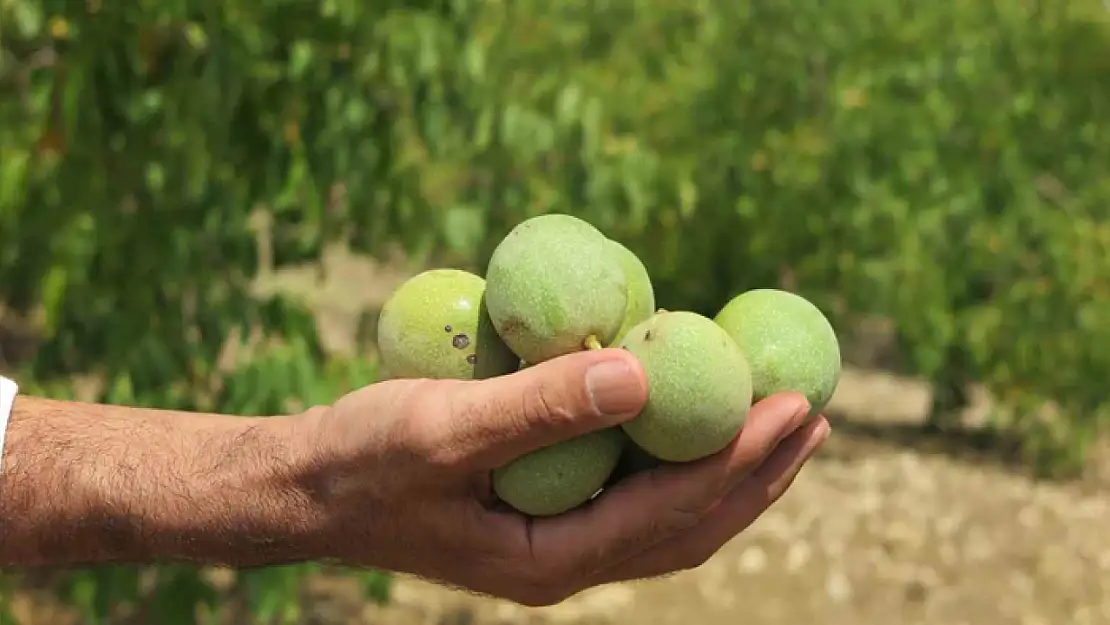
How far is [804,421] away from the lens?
6.68ft

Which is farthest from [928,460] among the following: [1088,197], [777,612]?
[777,612]

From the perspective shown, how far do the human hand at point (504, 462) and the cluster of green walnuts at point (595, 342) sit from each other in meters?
0.05

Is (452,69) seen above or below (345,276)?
above

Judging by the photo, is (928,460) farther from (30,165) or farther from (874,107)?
(30,165)

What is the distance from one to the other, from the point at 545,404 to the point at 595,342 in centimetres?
22

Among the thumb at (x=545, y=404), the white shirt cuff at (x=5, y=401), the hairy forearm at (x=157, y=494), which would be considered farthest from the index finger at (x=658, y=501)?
the white shirt cuff at (x=5, y=401)

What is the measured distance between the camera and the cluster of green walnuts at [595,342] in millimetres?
1825

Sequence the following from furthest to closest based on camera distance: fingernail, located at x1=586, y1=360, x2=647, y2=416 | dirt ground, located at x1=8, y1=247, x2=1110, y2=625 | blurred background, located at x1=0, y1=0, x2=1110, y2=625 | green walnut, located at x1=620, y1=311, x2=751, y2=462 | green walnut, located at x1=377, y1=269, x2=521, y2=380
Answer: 1. dirt ground, located at x1=8, y1=247, x2=1110, y2=625
2. blurred background, located at x1=0, y1=0, x2=1110, y2=625
3. green walnut, located at x1=377, y1=269, x2=521, y2=380
4. green walnut, located at x1=620, y1=311, x2=751, y2=462
5. fingernail, located at x1=586, y1=360, x2=647, y2=416

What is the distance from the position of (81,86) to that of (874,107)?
219 inches

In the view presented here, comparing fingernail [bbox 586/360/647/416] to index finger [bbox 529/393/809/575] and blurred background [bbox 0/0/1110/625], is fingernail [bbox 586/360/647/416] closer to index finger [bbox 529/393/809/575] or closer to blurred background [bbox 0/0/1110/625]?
index finger [bbox 529/393/809/575]

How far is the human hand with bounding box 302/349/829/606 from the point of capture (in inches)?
68.3

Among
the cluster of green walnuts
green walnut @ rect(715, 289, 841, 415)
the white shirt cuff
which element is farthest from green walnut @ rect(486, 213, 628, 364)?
the white shirt cuff

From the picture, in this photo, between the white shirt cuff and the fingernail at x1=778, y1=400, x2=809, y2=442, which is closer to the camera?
the fingernail at x1=778, y1=400, x2=809, y2=442

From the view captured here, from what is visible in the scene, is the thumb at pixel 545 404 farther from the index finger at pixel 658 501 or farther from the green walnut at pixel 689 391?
the index finger at pixel 658 501
